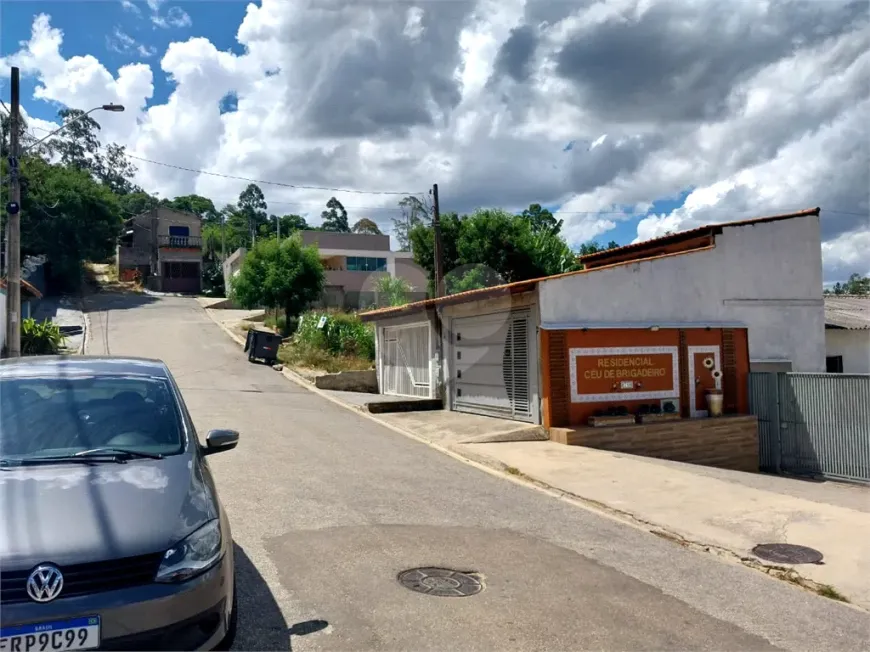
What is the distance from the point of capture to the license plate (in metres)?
2.95

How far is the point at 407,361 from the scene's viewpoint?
20312 millimetres

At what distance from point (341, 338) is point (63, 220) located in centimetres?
2655

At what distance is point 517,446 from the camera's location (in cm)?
1256

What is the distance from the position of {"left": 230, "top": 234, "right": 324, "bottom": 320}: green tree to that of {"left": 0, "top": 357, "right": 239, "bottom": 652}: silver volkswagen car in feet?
91.2

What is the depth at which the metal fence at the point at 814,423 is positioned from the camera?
13.5 m

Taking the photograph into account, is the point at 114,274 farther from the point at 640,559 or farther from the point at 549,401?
the point at 640,559

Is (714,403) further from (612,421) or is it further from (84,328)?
(84,328)

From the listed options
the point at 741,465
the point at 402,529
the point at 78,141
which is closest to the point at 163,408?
the point at 402,529

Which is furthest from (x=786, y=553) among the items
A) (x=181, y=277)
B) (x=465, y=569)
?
(x=181, y=277)

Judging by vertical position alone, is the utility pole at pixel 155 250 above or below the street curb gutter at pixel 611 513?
above

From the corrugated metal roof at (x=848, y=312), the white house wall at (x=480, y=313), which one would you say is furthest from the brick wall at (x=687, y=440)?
the corrugated metal roof at (x=848, y=312)

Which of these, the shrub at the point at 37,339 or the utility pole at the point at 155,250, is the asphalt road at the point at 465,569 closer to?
the shrub at the point at 37,339

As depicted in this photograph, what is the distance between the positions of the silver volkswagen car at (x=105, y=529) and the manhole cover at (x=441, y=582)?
5.52 ft

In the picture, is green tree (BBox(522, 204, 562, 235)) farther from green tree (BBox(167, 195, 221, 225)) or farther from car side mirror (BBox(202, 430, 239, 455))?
green tree (BBox(167, 195, 221, 225))
